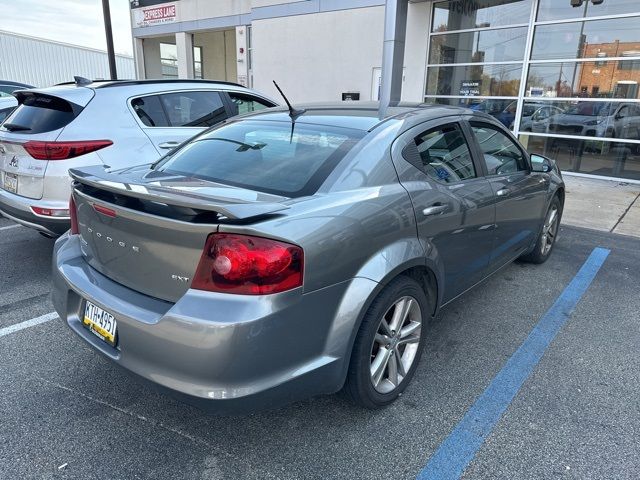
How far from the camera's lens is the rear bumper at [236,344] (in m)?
1.88

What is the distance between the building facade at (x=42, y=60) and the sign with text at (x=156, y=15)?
6.33m

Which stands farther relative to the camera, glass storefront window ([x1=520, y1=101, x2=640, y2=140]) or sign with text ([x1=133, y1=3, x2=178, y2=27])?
sign with text ([x1=133, y1=3, x2=178, y2=27])

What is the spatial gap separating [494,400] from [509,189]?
66.5 inches

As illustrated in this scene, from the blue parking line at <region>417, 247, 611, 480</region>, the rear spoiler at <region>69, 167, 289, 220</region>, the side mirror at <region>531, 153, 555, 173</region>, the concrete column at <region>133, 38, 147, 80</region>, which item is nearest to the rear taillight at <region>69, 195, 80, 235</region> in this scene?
the rear spoiler at <region>69, 167, 289, 220</region>

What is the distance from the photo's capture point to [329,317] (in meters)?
2.14

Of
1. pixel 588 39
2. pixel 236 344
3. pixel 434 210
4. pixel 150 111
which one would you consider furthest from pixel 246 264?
pixel 588 39

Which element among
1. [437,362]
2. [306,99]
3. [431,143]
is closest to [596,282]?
[437,362]

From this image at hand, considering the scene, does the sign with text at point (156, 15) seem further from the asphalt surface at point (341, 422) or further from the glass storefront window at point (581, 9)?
the asphalt surface at point (341, 422)

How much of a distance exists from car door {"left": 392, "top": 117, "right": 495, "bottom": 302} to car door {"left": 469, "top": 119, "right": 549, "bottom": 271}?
0.16 meters

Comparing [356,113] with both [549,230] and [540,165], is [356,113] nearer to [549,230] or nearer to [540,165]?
[540,165]

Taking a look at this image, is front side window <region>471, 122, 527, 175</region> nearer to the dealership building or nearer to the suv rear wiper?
the suv rear wiper

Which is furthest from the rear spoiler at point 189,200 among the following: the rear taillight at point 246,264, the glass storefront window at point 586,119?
the glass storefront window at point 586,119

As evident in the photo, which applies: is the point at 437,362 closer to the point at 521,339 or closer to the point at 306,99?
the point at 521,339

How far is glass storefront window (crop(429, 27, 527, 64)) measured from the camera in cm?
1052
